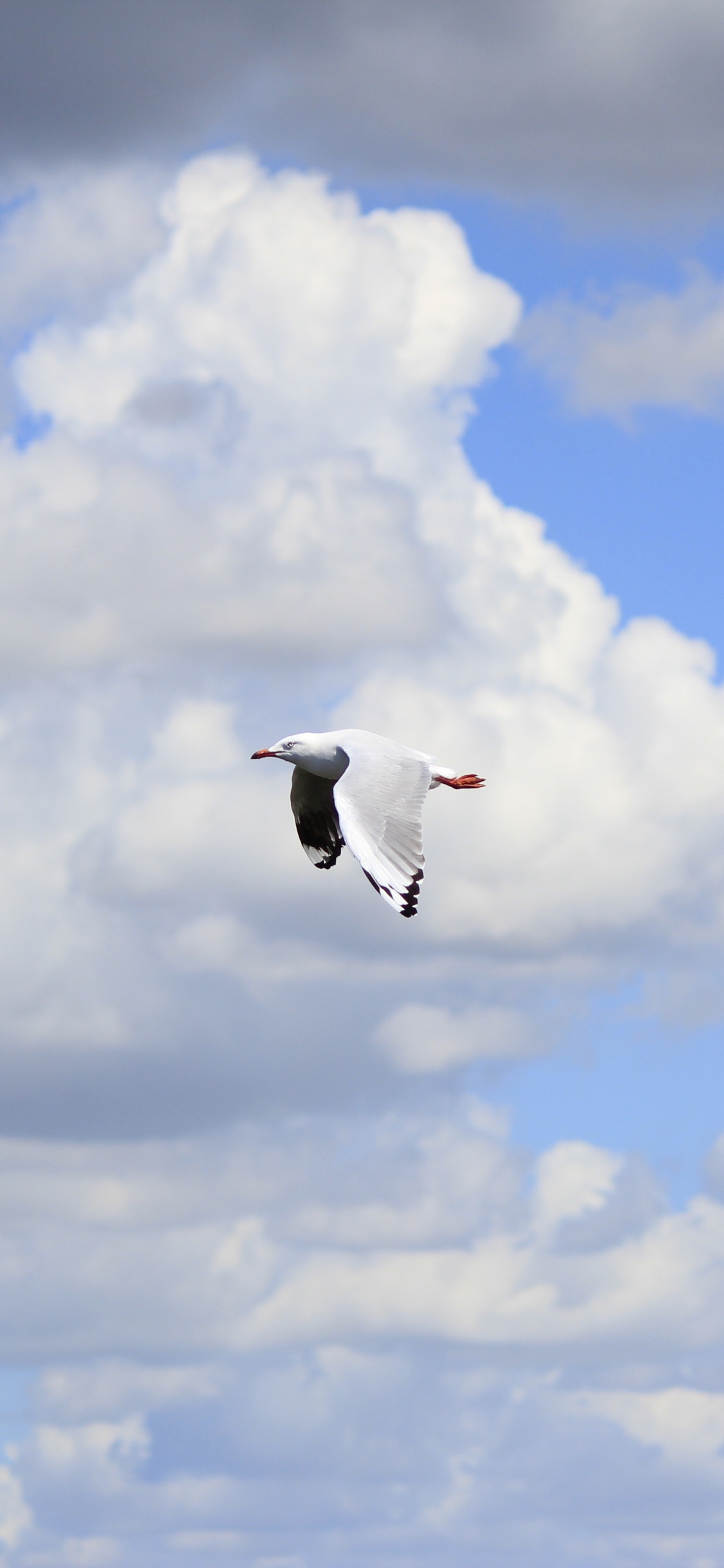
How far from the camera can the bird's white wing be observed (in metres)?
36.2

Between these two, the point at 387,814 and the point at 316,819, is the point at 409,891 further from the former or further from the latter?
the point at 316,819

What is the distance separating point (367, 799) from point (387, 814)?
635 millimetres

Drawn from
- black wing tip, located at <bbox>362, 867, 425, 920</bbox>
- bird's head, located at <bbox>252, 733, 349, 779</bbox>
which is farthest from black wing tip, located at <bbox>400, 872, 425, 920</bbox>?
bird's head, located at <bbox>252, 733, 349, 779</bbox>

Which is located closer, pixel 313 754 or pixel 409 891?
pixel 409 891

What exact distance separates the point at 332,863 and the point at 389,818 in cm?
1066

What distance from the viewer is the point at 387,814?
38.4 metres

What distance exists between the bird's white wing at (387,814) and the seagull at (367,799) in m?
0.01

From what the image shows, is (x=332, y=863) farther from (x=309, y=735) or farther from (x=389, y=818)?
(x=389, y=818)

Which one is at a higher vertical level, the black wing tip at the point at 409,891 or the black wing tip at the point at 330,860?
the black wing tip at the point at 330,860

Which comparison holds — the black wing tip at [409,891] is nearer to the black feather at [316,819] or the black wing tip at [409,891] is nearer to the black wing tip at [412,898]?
the black wing tip at [412,898]

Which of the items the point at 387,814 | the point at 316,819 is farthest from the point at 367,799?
the point at 316,819

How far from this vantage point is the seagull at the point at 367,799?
36.7 m

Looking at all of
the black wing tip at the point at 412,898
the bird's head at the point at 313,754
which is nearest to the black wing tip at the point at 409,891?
the black wing tip at the point at 412,898

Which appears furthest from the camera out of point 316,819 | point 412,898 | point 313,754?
point 316,819
